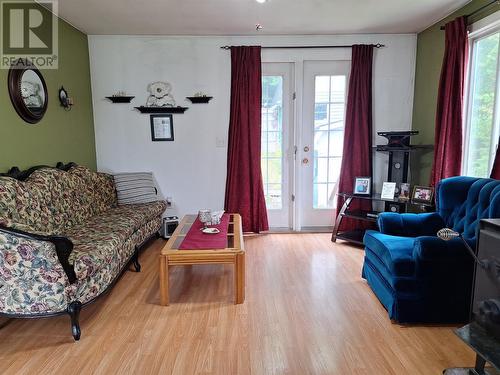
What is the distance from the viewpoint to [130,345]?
1844mm

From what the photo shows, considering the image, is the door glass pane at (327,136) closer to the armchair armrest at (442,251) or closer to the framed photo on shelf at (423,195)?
the framed photo on shelf at (423,195)

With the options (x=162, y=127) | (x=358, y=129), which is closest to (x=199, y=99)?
(x=162, y=127)

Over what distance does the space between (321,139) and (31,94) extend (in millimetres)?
3096

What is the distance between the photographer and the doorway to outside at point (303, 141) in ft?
12.6

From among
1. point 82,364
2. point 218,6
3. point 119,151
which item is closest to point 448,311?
point 82,364

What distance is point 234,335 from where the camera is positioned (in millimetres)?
1932

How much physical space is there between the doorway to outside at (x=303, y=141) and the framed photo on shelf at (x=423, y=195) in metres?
0.99

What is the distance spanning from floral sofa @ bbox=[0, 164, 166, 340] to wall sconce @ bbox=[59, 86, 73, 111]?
2.07 feet

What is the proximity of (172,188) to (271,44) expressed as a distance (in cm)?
218

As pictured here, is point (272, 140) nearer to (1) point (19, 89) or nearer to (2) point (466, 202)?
(2) point (466, 202)

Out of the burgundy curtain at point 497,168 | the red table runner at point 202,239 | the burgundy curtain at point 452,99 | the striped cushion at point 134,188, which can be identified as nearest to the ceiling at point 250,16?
the burgundy curtain at point 452,99

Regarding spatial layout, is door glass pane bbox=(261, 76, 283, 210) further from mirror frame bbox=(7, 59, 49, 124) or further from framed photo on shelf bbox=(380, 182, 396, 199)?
mirror frame bbox=(7, 59, 49, 124)

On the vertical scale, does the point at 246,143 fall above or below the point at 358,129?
below

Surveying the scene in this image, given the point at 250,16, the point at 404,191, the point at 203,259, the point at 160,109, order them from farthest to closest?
the point at 160,109
the point at 404,191
the point at 250,16
the point at 203,259
